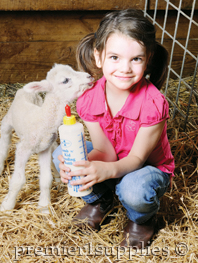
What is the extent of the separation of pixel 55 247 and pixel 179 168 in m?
0.92

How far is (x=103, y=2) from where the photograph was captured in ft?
8.30

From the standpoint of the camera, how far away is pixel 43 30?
8.66 feet

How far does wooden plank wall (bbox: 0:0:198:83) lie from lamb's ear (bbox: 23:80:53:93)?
1.31 m

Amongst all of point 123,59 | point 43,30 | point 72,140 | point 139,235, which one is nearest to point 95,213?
point 139,235

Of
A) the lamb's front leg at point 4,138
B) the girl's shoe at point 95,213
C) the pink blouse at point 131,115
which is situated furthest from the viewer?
the lamb's front leg at point 4,138

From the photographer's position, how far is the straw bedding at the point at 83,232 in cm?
142

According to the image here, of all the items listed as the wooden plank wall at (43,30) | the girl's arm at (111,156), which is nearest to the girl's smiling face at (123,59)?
the girl's arm at (111,156)

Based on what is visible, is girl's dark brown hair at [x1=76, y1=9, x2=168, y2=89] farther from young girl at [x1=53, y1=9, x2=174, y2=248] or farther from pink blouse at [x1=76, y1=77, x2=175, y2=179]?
pink blouse at [x1=76, y1=77, x2=175, y2=179]

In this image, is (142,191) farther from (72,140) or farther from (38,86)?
(38,86)

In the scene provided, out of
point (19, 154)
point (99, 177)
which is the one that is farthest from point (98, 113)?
point (19, 154)

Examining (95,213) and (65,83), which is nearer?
(65,83)

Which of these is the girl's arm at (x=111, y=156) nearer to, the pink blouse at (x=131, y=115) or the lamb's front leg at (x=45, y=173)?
the pink blouse at (x=131, y=115)

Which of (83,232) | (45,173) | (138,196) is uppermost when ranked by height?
(138,196)

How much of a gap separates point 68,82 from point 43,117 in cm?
21
